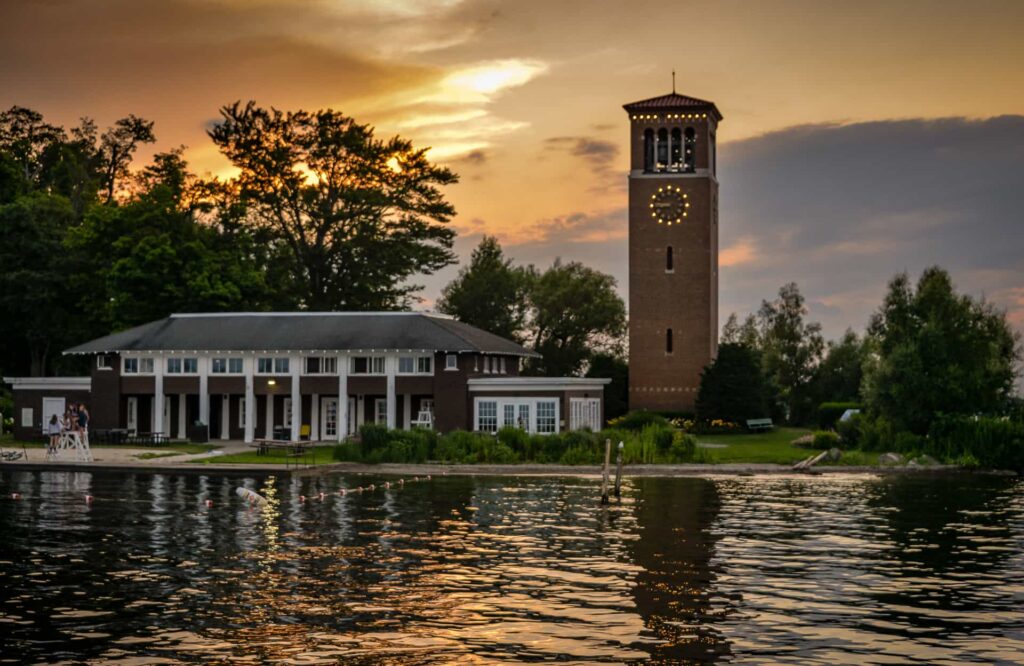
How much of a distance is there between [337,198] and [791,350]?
142 feet

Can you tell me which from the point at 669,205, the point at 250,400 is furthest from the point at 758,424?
the point at 250,400

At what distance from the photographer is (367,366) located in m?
74.1

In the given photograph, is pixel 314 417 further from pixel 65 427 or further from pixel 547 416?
pixel 65 427

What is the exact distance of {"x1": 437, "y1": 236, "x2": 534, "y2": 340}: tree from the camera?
388 feet

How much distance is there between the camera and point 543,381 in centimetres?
7212

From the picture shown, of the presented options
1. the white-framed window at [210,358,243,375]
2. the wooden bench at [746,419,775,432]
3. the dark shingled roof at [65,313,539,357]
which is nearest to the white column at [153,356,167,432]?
the dark shingled roof at [65,313,539,357]

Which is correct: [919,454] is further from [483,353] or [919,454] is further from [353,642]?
[353,642]

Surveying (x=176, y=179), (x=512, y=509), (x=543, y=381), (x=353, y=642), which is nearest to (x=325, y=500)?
(x=512, y=509)

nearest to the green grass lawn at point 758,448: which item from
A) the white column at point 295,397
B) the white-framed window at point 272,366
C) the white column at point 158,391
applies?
the white column at point 295,397

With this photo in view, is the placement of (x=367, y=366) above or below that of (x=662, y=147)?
below

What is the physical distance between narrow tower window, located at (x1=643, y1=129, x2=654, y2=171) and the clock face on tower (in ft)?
6.11

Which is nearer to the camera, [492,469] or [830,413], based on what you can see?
[492,469]

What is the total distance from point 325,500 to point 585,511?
363 inches

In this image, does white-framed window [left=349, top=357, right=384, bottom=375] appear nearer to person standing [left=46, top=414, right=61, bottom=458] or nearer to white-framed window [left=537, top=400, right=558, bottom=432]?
white-framed window [left=537, top=400, right=558, bottom=432]
